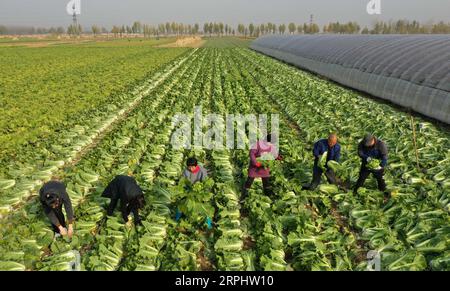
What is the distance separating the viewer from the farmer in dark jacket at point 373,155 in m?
8.67

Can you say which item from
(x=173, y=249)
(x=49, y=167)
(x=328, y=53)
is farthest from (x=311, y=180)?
(x=328, y=53)

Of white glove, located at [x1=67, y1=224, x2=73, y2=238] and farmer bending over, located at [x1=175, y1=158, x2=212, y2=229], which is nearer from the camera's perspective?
white glove, located at [x1=67, y1=224, x2=73, y2=238]

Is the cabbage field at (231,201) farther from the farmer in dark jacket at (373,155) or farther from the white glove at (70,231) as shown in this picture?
the farmer in dark jacket at (373,155)

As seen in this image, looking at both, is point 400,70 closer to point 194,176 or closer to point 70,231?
point 194,176

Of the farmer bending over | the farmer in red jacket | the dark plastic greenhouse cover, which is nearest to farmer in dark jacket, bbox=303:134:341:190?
the farmer in red jacket

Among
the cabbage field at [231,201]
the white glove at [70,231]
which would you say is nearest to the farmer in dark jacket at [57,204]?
the white glove at [70,231]

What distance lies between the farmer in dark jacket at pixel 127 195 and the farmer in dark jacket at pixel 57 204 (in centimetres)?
88

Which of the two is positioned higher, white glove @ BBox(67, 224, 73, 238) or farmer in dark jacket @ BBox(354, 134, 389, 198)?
farmer in dark jacket @ BBox(354, 134, 389, 198)

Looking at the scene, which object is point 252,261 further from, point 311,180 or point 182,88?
point 182,88

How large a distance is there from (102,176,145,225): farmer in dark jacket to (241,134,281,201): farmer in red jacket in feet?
9.45

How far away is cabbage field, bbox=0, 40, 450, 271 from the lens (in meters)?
6.85

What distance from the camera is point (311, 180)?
10.1 metres

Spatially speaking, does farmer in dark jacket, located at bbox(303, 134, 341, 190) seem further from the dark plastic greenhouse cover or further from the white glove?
the dark plastic greenhouse cover

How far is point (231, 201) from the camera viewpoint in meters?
9.04
